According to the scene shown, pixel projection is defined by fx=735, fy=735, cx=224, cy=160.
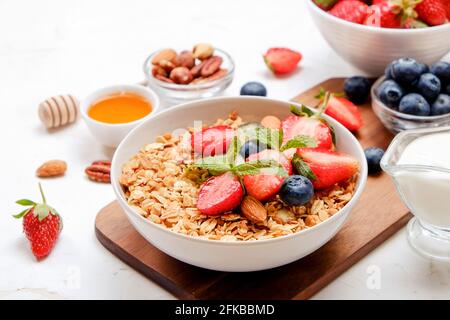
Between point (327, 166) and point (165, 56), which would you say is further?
point (165, 56)

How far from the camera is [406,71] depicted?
1.86 m

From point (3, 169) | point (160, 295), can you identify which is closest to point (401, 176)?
point (160, 295)

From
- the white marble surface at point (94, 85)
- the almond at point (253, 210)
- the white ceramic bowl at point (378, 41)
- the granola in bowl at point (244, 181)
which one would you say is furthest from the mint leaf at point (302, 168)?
the white ceramic bowl at point (378, 41)

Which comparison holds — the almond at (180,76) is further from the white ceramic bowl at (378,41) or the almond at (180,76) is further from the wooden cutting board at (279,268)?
the wooden cutting board at (279,268)

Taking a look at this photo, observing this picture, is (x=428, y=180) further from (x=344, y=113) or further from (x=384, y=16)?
(x=384, y=16)

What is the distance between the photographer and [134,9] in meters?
2.62

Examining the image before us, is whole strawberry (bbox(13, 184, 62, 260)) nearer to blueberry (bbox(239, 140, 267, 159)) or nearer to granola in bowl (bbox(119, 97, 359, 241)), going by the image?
granola in bowl (bbox(119, 97, 359, 241))

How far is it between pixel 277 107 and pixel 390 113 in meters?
0.31

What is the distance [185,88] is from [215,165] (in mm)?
568

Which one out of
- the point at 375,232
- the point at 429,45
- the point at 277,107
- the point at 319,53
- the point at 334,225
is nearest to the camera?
the point at 334,225

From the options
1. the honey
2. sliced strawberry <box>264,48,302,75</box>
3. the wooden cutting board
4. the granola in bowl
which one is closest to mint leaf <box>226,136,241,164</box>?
the granola in bowl

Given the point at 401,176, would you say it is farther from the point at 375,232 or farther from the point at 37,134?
the point at 37,134

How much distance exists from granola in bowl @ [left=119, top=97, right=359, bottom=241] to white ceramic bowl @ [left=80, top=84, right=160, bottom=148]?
21 centimetres

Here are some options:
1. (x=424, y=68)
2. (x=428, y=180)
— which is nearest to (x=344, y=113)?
(x=424, y=68)
